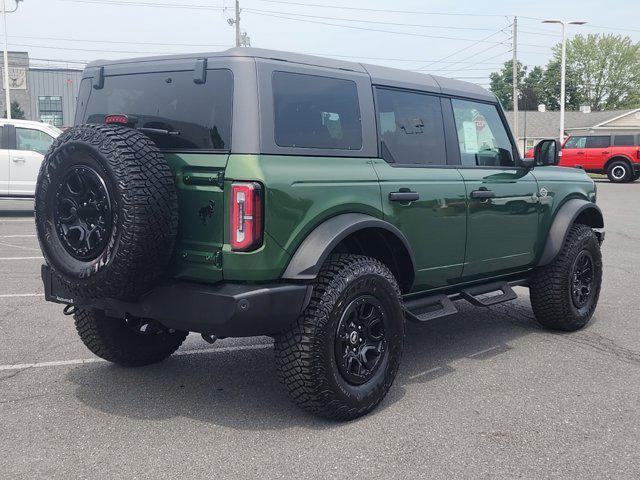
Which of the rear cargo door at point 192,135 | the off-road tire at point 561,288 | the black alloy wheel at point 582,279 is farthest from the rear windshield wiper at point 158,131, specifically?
the black alloy wheel at point 582,279

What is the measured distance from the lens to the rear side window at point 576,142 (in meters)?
30.7

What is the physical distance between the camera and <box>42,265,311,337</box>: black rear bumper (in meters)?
3.61

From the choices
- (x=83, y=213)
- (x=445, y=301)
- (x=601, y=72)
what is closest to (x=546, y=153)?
(x=445, y=301)

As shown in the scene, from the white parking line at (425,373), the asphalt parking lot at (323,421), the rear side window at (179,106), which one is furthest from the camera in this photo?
the white parking line at (425,373)

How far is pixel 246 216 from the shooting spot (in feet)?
11.8

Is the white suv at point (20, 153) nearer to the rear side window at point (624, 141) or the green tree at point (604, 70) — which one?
the rear side window at point (624, 141)

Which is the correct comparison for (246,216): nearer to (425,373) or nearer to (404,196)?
(404,196)

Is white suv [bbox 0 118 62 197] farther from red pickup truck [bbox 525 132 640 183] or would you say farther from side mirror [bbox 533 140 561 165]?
red pickup truck [bbox 525 132 640 183]

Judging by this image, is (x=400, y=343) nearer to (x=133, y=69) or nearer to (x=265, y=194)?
(x=265, y=194)

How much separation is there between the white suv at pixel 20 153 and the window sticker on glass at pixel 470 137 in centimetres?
1053

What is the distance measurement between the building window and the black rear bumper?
68.8 metres

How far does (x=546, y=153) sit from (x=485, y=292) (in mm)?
1248

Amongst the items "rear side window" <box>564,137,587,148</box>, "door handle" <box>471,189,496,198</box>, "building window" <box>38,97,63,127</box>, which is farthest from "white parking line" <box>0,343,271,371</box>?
"building window" <box>38,97,63,127</box>

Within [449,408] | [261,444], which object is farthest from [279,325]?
[449,408]
